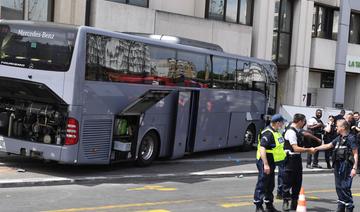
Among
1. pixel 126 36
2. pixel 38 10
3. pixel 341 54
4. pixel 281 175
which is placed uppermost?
pixel 38 10

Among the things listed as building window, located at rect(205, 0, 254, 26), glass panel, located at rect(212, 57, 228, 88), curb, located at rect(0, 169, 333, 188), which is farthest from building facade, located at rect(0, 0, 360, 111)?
curb, located at rect(0, 169, 333, 188)

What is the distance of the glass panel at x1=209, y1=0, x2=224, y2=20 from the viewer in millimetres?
28406

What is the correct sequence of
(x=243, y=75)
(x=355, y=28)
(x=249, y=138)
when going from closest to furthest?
(x=243, y=75) → (x=249, y=138) → (x=355, y=28)

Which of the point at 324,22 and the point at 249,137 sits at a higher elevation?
the point at 324,22

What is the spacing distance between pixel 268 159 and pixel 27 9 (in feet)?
46.3

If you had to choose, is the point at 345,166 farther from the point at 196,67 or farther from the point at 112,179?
the point at 196,67

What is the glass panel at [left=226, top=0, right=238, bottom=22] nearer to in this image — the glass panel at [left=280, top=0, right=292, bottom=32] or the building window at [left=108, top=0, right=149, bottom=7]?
the glass panel at [left=280, top=0, right=292, bottom=32]

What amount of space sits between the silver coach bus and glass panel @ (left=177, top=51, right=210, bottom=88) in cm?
3

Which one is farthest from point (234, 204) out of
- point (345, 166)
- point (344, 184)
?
point (345, 166)

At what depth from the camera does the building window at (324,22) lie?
34969 mm

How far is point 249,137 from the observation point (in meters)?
21.7

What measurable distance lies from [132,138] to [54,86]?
275 cm

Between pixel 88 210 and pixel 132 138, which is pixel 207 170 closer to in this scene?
pixel 132 138

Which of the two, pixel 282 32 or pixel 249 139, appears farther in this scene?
pixel 282 32
